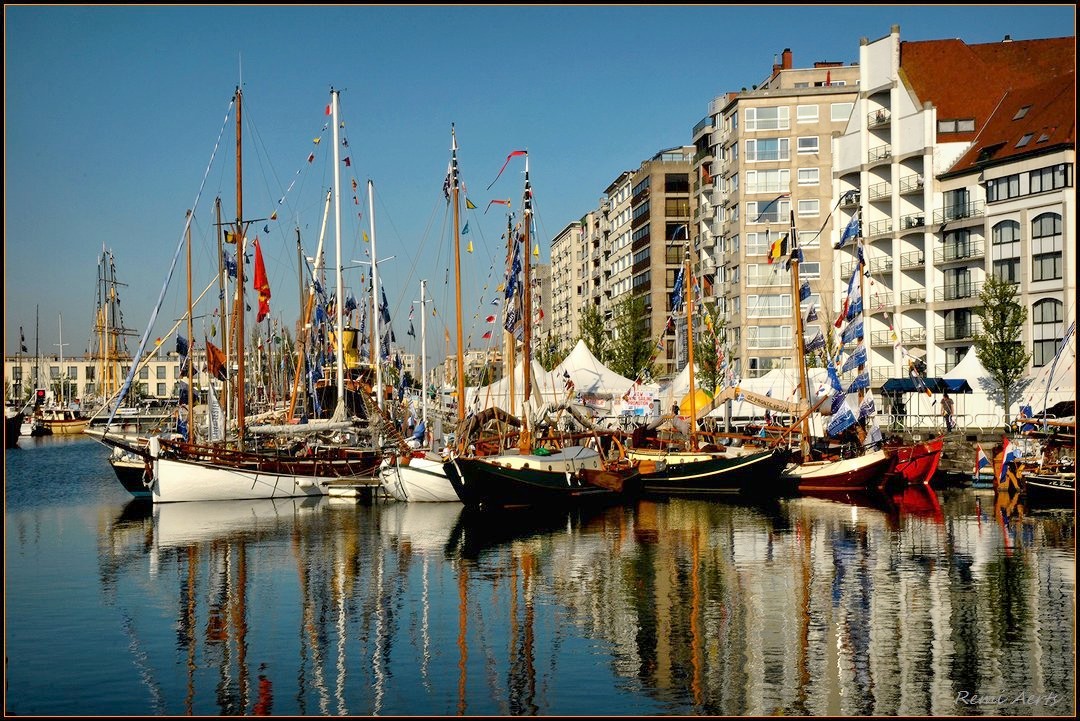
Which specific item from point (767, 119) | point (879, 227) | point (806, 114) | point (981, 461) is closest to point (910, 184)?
point (879, 227)

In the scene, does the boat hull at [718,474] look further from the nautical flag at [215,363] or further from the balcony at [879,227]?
the balcony at [879,227]

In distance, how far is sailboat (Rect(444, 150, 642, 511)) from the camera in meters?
44.7

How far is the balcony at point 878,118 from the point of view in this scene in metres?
82.9

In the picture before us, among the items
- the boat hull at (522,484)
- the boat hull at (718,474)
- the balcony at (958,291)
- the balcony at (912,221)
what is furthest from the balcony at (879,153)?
the boat hull at (522,484)

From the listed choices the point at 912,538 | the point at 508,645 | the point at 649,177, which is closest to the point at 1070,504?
the point at 912,538

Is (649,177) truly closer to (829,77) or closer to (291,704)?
(829,77)

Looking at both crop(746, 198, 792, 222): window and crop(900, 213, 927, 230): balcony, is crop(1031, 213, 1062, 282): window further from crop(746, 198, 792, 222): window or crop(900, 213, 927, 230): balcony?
crop(746, 198, 792, 222): window

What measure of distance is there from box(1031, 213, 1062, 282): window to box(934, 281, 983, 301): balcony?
5.59m

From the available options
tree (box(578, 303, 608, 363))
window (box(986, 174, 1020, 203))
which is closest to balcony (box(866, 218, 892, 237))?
window (box(986, 174, 1020, 203))

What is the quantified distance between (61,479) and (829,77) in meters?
72.2

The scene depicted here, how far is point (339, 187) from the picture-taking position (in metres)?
52.5

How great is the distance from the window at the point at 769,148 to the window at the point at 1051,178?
26657mm

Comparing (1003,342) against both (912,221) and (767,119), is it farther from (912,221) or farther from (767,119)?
(767,119)

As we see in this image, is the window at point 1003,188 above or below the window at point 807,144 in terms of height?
below
